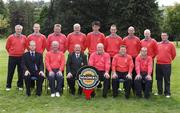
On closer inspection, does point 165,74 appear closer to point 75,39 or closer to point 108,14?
point 75,39

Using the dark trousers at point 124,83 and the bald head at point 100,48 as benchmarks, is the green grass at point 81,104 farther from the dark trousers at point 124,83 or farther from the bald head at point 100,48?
the bald head at point 100,48

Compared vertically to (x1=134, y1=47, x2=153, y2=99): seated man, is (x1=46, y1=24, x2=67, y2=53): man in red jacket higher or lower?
higher

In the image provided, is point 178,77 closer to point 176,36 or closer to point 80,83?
point 80,83

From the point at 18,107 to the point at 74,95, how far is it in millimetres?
2171

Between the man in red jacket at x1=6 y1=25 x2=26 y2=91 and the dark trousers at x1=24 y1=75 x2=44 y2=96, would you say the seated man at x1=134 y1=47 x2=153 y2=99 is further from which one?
the man in red jacket at x1=6 y1=25 x2=26 y2=91

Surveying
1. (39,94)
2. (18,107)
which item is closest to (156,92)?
(39,94)

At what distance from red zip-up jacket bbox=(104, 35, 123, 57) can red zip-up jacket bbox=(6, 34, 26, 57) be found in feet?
8.68

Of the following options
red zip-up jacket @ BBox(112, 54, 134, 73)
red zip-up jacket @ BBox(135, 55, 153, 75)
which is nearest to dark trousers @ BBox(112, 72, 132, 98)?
red zip-up jacket @ BBox(112, 54, 134, 73)

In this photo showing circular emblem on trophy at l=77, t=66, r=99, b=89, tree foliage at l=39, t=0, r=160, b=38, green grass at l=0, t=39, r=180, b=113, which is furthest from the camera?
tree foliage at l=39, t=0, r=160, b=38

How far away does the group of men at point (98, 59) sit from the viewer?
1168 cm

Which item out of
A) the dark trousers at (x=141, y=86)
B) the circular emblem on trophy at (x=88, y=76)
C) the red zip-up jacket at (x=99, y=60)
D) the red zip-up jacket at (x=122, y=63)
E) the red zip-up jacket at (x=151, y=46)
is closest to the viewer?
the circular emblem on trophy at (x=88, y=76)

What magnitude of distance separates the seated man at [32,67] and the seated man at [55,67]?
27cm

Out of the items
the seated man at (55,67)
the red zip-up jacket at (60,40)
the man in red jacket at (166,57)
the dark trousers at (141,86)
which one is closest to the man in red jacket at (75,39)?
the red zip-up jacket at (60,40)

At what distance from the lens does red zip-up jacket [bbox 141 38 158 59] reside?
12.2m
